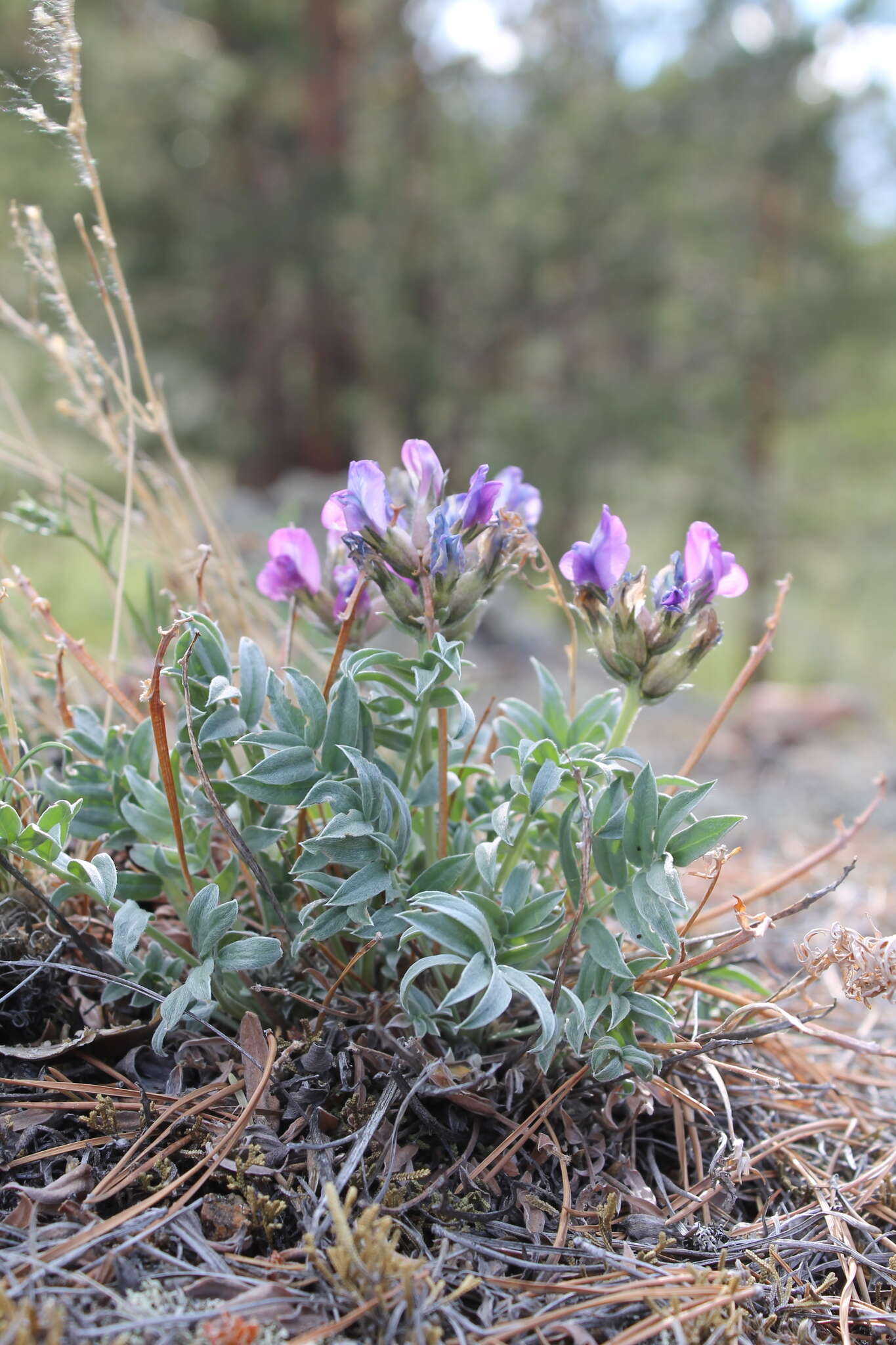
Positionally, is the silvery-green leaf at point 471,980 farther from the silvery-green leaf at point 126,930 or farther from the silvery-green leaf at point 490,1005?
the silvery-green leaf at point 126,930

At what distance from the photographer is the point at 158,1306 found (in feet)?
2.42

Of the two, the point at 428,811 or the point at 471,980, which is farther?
the point at 428,811

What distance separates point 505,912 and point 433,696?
23 cm

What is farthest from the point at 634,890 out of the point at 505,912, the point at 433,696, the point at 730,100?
the point at 730,100

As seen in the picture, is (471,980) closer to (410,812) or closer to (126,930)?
(410,812)

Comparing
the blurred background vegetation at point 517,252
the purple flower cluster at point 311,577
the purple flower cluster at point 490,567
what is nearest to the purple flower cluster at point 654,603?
the purple flower cluster at point 490,567

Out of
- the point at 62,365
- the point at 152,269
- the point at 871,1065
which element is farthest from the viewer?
the point at 152,269

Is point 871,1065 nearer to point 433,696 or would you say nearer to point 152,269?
point 433,696

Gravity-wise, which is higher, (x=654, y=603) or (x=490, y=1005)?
(x=654, y=603)

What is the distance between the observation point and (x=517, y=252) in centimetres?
660

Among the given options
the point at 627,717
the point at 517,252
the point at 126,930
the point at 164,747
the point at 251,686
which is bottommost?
the point at 126,930

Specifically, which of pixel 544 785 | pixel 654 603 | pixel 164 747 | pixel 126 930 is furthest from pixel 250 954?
pixel 654 603

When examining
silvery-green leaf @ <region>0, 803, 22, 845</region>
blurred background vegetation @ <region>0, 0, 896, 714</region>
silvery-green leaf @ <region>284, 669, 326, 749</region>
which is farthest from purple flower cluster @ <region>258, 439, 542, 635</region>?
blurred background vegetation @ <region>0, 0, 896, 714</region>

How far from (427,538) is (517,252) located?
6319 millimetres
